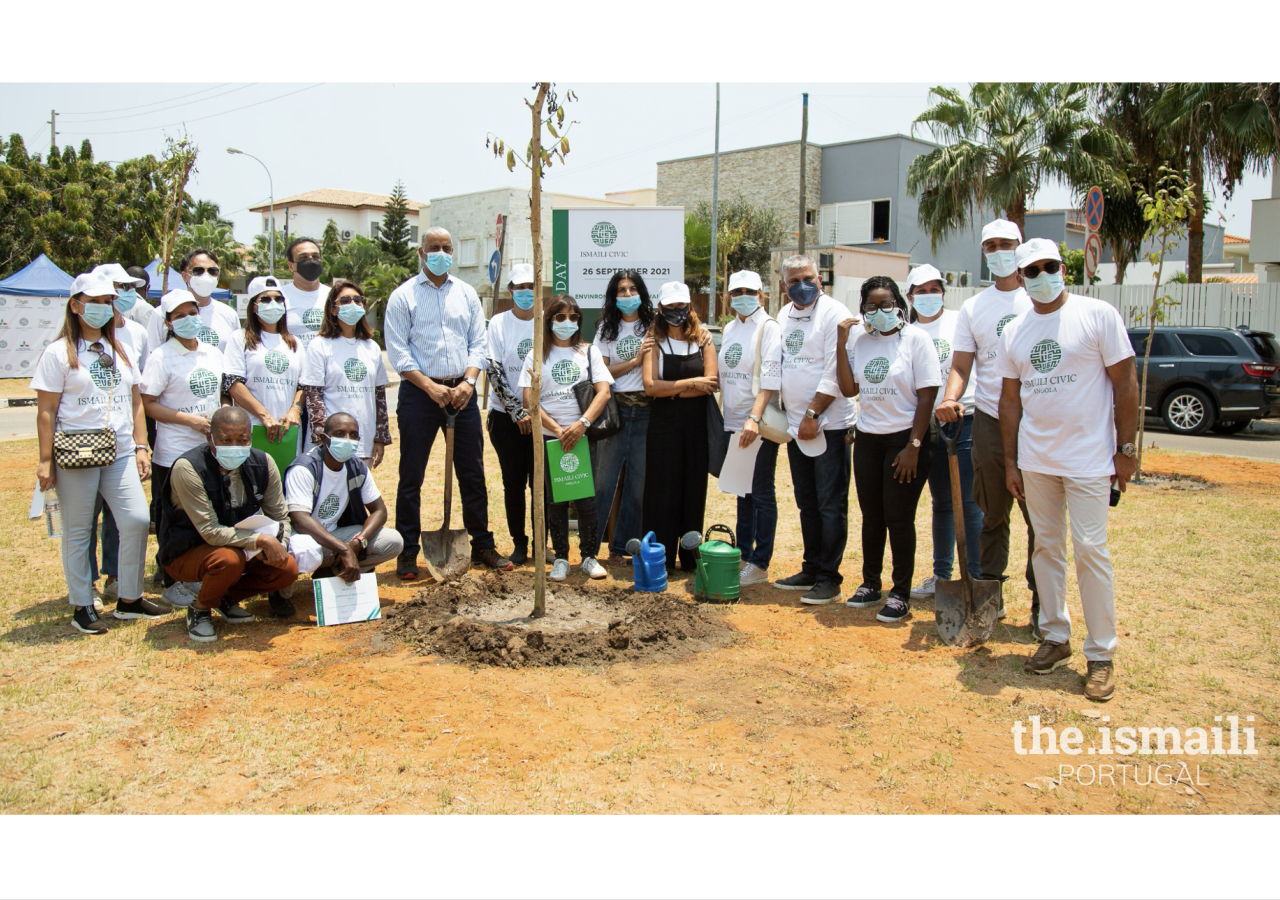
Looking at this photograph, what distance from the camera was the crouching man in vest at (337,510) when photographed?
229 inches

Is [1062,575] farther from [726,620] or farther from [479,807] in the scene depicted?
[479,807]

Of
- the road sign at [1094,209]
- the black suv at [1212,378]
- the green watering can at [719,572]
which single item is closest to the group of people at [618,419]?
the green watering can at [719,572]

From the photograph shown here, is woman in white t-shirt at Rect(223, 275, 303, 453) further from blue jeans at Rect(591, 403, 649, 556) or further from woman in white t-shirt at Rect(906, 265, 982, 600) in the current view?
woman in white t-shirt at Rect(906, 265, 982, 600)

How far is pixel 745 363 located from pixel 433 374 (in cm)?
229

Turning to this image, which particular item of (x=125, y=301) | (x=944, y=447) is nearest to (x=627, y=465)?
(x=944, y=447)

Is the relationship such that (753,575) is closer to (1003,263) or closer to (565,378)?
(565,378)

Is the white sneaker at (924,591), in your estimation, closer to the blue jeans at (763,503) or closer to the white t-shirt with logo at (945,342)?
the blue jeans at (763,503)

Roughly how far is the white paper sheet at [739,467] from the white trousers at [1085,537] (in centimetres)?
205

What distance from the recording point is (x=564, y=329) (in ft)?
21.8

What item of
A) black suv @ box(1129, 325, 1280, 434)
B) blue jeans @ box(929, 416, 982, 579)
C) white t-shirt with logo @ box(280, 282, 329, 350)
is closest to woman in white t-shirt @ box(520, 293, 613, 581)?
white t-shirt with logo @ box(280, 282, 329, 350)

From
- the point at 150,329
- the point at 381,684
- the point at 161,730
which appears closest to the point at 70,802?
the point at 161,730

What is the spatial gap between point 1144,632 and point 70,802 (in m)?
5.56

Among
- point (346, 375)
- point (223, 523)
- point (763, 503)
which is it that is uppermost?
point (346, 375)

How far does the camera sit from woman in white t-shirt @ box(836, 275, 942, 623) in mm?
5648
